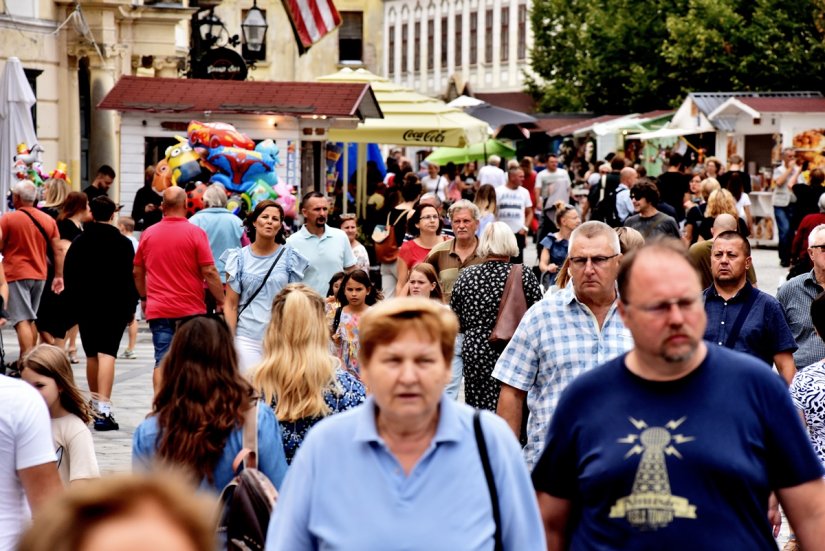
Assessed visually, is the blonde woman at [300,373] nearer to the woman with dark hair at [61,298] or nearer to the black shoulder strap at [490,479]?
the black shoulder strap at [490,479]

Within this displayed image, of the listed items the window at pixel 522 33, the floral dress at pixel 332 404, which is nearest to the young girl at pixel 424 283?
the floral dress at pixel 332 404

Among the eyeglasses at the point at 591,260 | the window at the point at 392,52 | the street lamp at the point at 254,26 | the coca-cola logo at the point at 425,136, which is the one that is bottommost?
the eyeglasses at the point at 591,260

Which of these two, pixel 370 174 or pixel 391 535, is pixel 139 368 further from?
pixel 370 174

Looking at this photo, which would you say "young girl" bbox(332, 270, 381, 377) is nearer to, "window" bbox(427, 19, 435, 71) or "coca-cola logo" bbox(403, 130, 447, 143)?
"coca-cola logo" bbox(403, 130, 447, 143)

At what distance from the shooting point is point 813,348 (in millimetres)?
9086

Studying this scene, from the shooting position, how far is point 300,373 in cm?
654

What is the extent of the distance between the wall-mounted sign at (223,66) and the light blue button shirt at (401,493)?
23890mm

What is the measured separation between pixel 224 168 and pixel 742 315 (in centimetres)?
978

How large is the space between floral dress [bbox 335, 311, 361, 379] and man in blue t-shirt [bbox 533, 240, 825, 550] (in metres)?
5.40

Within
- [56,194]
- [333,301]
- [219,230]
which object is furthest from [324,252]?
[56,194]

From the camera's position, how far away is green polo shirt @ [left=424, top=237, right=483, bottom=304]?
1150 cm

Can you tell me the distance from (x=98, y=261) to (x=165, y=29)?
717 inches

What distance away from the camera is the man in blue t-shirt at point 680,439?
13.6 ft

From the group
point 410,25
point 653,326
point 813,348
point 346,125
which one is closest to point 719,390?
point 653,326
